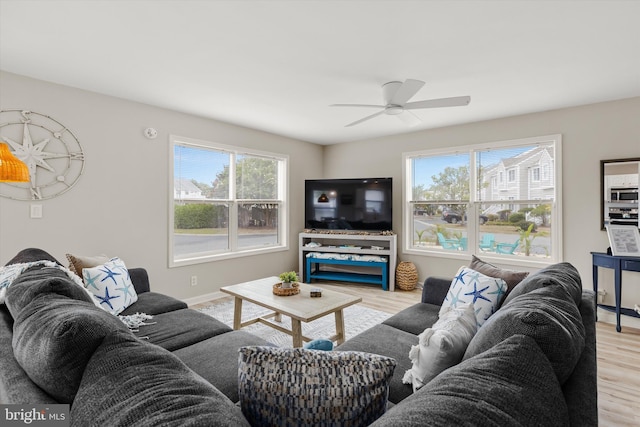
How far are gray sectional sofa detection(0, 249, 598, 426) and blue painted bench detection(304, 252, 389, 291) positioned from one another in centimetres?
336

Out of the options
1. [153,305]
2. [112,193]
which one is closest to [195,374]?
[153,305]

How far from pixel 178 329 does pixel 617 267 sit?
13.1 ft

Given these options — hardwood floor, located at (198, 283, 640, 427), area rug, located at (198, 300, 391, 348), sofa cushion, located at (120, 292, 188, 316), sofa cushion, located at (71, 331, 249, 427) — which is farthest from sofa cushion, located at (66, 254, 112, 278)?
sofa cushion, located at (71, 331, 249, 427)

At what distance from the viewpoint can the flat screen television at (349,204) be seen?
4.88 meters

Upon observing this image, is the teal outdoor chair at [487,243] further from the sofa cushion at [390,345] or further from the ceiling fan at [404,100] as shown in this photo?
the sofa cushion at [390,345]

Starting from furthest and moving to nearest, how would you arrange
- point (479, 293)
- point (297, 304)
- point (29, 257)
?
point (297, 304) < point (29, 257) < point (479, 293)

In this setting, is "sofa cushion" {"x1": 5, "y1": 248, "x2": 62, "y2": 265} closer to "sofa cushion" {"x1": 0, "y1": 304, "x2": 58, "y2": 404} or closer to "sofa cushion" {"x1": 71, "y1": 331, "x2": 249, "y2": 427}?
"sofa cushion" {"x1": 0, "y1": 304, "x2": 58, "y2": 404}

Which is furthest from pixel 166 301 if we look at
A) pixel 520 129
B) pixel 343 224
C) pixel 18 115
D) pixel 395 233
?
pixel 520 129

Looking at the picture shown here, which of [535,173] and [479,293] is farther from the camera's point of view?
[535,173]

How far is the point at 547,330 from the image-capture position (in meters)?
0.89

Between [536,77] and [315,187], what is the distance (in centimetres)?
333

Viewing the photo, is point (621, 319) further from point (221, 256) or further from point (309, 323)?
point (221, 256)

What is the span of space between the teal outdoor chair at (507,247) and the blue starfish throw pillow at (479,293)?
2.50 m

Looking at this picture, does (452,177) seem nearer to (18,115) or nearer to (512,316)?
(512,316)
